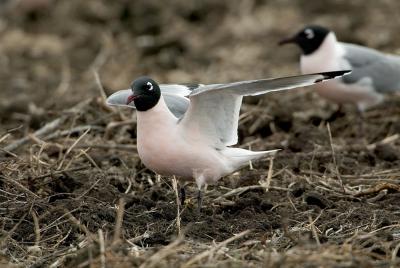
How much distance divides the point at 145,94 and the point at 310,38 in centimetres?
400

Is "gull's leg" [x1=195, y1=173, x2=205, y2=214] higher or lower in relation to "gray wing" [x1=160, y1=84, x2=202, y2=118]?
lower

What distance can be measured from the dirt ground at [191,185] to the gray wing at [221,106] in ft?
1.66

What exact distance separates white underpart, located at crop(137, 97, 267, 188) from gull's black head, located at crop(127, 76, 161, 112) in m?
0.04

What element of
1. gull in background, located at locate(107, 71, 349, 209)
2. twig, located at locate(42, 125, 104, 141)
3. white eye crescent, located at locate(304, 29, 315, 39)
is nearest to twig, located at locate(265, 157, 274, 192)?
gull in background, located at locate(107, 71, 349, 209)

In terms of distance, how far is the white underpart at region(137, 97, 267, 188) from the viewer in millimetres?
5645

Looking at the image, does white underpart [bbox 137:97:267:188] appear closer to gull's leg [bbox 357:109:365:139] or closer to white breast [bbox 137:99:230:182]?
white breast [bbox 137:99:230:182]

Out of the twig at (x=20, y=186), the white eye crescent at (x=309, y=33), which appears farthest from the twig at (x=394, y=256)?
the white eye crescent at (x=309, y=33)

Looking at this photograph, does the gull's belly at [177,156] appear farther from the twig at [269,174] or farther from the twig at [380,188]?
the twig at [380,188]

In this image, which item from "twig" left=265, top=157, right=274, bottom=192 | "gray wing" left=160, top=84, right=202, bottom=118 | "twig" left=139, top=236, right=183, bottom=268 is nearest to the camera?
"twig" left=139, top=236, right=183, bottom=268

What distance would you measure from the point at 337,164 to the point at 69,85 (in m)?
4.80

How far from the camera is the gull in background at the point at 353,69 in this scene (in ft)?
29.1

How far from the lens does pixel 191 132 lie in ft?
18.9

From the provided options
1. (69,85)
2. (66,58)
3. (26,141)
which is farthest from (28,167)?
(66,58)

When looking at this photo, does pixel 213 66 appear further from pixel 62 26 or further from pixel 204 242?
pixel 204 242
